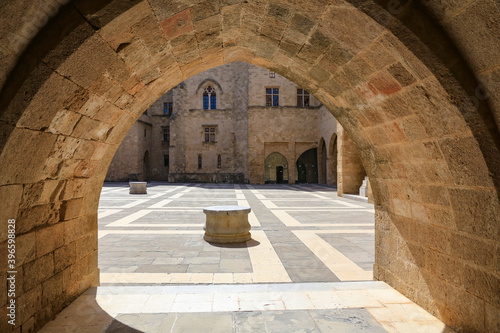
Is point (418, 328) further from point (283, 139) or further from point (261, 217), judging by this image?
point (283, 139)

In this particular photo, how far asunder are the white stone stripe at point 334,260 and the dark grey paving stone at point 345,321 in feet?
4.01

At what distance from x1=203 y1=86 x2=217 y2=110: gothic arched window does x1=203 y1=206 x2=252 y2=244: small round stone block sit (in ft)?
80.6

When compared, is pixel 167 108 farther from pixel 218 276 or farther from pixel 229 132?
pixel 218 276

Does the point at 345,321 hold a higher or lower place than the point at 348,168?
lower

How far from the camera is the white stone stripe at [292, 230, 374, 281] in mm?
4344

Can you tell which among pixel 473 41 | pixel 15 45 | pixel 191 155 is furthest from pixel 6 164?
pixel 191 155

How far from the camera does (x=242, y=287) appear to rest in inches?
145

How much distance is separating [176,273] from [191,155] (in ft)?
83.7

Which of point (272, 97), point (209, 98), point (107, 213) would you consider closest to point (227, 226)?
point (107, 213)

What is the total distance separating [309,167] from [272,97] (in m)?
7.74

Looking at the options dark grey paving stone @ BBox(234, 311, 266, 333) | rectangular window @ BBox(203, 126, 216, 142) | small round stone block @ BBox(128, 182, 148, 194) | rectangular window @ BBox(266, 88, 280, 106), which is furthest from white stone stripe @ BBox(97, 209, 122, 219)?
rectangular window @ BBox(203, 126, 216, 142)

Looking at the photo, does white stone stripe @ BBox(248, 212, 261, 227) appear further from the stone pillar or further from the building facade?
the building facade

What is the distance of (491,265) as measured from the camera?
2209 millimetres

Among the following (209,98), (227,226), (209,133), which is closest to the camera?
(227,226)
